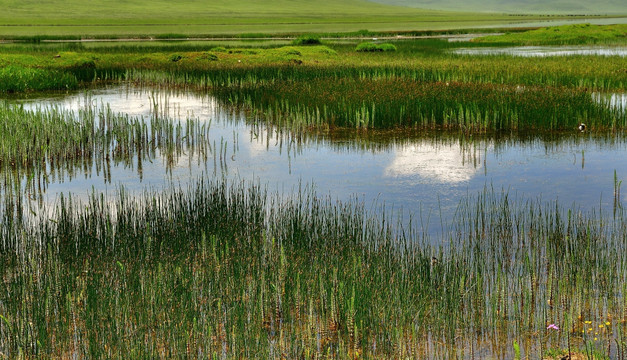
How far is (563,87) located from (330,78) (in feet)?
26.2

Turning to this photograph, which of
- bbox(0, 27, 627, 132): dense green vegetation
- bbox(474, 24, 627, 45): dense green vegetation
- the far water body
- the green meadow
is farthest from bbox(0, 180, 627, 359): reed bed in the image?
bbox(474, 24, 627, 45): dense green vegetation

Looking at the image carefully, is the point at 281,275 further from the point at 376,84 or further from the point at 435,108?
the point at 376,84

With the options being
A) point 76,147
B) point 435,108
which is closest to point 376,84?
point 435,108

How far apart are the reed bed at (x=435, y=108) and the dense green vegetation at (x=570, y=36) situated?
1310 inches

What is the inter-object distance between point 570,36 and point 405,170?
47539 mm

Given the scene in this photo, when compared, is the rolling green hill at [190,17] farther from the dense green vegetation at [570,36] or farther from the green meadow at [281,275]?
the green meadow at [281,275]

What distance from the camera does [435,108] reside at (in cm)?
1841

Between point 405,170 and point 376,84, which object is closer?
point 405,170

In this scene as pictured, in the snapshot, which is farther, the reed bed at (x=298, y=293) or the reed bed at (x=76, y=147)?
the reed bed at (x=76, y=147)

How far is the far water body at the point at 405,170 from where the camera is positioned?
1112 centimetres

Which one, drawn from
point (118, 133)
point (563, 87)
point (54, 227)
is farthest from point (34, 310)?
point (563, 87)

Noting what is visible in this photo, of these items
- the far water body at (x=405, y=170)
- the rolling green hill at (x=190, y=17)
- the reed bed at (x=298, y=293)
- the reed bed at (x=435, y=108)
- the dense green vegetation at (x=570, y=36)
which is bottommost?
the reed bed at (x=298, y=293)

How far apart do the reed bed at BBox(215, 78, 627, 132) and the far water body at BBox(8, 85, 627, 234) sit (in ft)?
2.87

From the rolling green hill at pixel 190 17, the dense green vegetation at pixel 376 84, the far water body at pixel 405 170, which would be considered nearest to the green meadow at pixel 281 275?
the far water body at pixel 405 170
